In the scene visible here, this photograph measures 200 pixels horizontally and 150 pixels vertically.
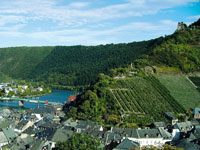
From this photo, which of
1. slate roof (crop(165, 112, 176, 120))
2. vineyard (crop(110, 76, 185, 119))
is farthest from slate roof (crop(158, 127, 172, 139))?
vineyard (crop(110, 76, 185, 119))

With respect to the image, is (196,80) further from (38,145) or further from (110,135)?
(38,145)

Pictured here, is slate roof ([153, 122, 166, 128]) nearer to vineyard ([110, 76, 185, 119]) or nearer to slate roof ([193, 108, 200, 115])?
vineyard ([110, 76, 185, 119])

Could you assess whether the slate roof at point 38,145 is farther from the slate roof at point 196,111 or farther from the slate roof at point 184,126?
the slate roof at point 196,111

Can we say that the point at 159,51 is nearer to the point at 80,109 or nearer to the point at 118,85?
the point at 118,85

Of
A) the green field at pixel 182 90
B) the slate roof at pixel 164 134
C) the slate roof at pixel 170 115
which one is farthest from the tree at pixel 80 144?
the green field at pixel 182 90

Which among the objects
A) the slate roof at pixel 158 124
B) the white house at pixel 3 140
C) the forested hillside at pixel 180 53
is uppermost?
the forested hillside at pixel 180 53
